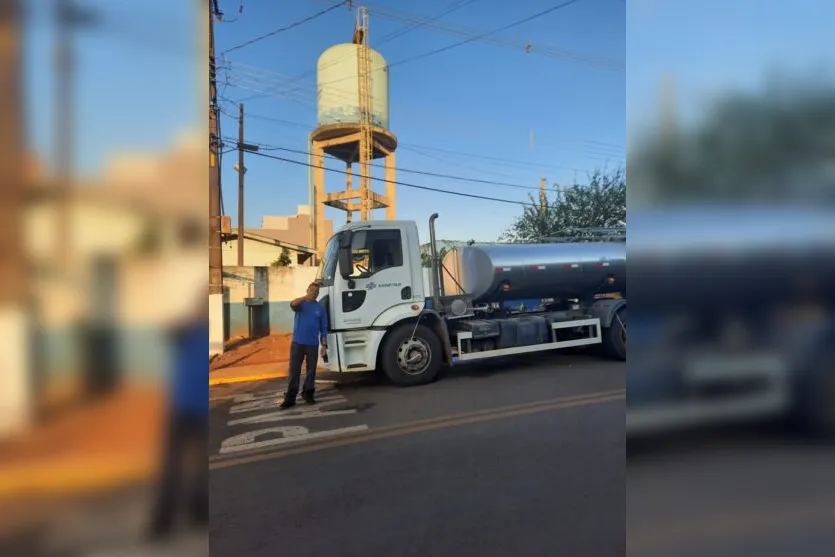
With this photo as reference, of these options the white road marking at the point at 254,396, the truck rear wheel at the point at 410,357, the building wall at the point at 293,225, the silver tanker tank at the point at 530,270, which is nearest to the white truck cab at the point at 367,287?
the truck rear wheel at the point at 410,357

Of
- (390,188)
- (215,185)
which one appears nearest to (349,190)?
(390,188)

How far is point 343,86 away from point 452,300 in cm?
778

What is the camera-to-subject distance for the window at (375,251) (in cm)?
652

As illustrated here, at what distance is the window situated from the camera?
6.52m

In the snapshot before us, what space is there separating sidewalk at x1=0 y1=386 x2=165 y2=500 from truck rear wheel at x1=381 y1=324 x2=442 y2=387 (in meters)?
5.90

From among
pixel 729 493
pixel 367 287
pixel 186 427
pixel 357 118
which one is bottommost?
pixel 729 493

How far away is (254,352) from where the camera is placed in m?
10.3

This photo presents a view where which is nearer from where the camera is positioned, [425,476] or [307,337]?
[425,476]

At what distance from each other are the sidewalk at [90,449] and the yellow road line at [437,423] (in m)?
3.42

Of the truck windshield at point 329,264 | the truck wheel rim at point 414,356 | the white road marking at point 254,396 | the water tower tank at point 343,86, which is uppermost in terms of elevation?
the water tower tank at point 343,86

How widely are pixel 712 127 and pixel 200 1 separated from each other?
1169 millimetres

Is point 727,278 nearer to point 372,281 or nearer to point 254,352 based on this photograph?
point 372,281

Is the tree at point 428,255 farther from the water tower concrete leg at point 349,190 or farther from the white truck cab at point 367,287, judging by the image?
the water tower concrete leg at point 349,190

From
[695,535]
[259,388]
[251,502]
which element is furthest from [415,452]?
[259,388]
